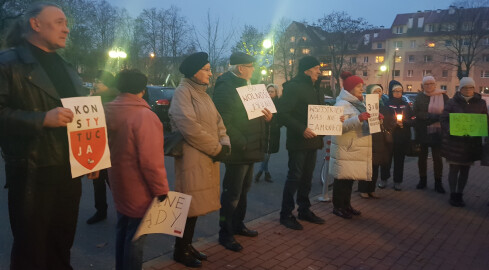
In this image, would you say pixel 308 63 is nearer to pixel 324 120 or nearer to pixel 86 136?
pixel 324 120

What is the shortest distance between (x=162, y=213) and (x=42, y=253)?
2.94 feet

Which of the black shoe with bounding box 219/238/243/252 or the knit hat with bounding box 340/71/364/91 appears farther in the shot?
the knit hat with bounding box 340/71/364/91

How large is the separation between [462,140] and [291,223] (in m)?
3.42

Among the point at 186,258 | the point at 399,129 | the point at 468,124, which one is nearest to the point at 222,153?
the point at 186,258

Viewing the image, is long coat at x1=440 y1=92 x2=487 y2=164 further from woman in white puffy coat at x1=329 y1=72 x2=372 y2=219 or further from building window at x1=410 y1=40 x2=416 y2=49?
building window at x1=410 y1=40 x2=416 y2=49

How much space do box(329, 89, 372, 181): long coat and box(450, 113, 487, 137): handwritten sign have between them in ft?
5.83

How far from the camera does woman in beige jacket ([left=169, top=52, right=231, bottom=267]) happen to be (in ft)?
12.2

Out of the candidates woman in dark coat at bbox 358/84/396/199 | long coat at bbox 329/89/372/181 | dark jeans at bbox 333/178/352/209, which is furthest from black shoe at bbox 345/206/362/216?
woman in dark coat at bbox 358/84/396/199

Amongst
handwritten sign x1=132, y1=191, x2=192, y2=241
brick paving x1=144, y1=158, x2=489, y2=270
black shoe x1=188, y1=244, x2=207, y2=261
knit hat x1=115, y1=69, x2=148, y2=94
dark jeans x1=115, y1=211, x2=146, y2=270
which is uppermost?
knit hat x1=115, y1=69, x2=148, y2=94

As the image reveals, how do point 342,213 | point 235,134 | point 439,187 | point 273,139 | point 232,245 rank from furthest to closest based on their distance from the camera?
1. point 439,187
2. point 273,139
3. point 342,213
4. point 232,245
5. point 235,134

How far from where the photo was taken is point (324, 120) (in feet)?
17.4

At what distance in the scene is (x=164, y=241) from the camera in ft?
15.6

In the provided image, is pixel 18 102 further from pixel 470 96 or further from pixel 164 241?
pixel 470 96

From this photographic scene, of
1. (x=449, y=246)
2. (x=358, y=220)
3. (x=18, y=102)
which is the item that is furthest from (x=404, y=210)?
(x=18, y=102)
